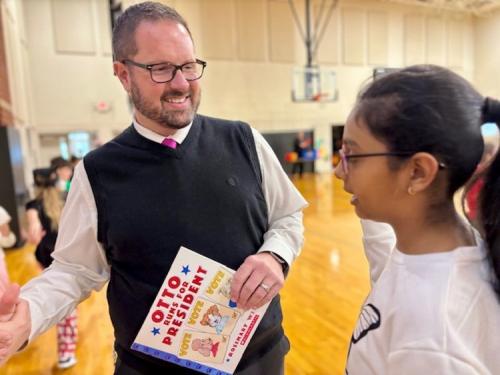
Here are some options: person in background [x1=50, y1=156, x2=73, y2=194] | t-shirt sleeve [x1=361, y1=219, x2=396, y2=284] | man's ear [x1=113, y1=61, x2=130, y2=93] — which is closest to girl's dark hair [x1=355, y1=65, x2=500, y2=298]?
t-shirt sleeve [x1=361, y1=219, x2=396, y2=284]

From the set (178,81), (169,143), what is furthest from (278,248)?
(178,81)

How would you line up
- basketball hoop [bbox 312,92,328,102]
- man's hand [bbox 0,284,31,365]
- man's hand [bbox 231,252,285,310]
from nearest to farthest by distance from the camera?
man's hand [bbox 0,284,31,365] < man's hand [bbox 231,252,285,310] < basketball hoop [bbox 312,92,328,102]

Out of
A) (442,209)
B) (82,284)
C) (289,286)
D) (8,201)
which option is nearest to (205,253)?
(82,284)

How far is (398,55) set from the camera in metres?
13.9

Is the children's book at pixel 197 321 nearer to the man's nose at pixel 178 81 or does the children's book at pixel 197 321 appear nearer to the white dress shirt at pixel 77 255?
the white dress shirt at pixel 77 255

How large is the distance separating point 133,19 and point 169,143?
34 cm

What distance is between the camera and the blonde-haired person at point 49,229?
8.59ft

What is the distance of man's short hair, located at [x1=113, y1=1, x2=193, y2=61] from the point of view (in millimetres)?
1063

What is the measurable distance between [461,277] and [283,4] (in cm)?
1275

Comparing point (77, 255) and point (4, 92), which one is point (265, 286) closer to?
point (77, 255)

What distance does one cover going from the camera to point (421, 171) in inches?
26.7

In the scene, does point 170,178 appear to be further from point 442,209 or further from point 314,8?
point 314,8

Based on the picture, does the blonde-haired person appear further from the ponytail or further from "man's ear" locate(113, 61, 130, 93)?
the ponytail

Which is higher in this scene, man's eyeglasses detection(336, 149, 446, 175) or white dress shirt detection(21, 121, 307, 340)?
man's eyeglasses detection(336, 149, 446, 175)
